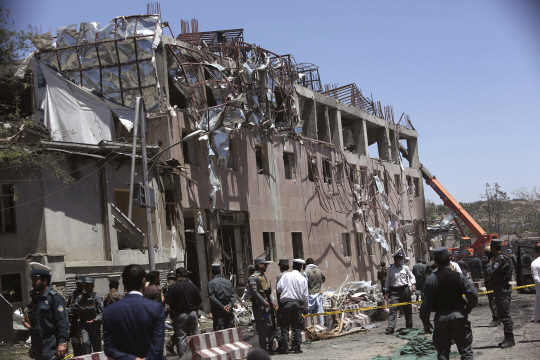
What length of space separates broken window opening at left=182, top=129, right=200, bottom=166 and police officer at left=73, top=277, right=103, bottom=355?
12498mm

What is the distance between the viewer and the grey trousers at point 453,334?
7.72m

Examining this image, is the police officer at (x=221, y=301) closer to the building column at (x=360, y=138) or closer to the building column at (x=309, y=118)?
the building column at (x=309, y=118)

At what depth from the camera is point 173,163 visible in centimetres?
2158

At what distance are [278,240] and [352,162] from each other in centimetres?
1019

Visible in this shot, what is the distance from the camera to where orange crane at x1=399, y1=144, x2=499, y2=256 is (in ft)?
136

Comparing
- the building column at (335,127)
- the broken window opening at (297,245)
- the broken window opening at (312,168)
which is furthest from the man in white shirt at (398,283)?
the building column at (335,127)

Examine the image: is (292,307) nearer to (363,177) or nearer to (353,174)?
(353,174)

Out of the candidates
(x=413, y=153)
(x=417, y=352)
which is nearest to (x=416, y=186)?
(x=413, y=153)

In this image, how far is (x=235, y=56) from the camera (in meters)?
26.7

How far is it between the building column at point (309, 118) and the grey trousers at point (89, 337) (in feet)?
74.1

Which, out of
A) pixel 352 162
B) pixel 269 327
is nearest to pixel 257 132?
pixel 352 162

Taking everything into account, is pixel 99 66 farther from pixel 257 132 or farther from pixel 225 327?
pixel 225 327

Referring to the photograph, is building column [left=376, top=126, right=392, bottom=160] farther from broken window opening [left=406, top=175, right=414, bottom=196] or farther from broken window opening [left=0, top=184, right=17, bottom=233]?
broken window opening [left=0, top=184, right=17, bottom=233]

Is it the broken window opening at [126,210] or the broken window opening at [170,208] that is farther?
the broken window opening at [170,208]
